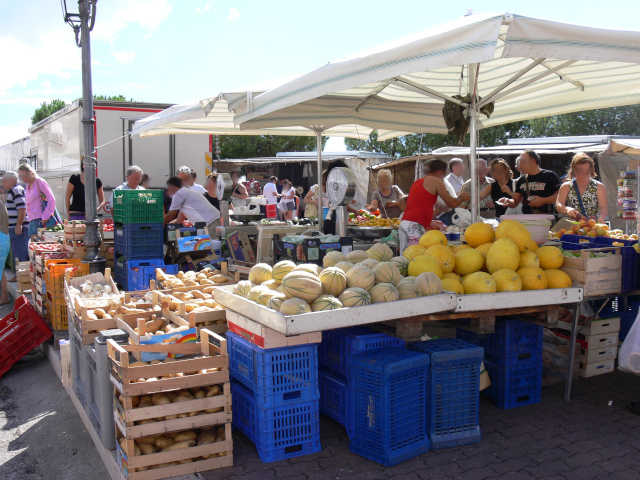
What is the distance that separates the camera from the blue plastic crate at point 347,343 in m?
3.55

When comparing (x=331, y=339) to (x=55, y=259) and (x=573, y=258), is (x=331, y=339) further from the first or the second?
(x=55, y=259)

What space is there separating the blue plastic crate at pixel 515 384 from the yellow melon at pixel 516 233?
964mm

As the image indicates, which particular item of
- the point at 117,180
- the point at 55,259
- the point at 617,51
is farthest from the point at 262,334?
the point at 117,180

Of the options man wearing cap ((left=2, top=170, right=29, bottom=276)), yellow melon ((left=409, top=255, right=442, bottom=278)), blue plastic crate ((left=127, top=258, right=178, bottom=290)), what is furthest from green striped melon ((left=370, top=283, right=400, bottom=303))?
man wearing cap ((left=2, top=170, right=29, bottom=276))

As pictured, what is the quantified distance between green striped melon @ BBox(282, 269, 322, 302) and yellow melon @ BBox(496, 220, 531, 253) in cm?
163

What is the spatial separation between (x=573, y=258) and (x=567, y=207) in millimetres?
2089

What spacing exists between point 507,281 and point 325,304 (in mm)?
1400


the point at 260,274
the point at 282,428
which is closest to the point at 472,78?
the point at 260,274

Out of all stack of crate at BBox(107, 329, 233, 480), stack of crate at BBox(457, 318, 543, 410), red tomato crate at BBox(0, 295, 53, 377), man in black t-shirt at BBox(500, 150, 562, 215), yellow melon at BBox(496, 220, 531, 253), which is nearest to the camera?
stack of crate at BBox(107, 329, 233, 480)

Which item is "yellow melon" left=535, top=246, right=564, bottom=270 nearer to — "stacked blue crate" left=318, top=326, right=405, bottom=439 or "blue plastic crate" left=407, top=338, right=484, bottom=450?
"blue plastic crate" left=407, top=338, right=484, bottom=450

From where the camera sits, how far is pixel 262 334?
10.9 feet

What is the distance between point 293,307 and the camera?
128 inches

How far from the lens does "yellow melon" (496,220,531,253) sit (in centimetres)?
410

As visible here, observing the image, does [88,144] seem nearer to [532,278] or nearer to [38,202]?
[38,202]
